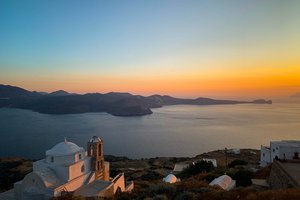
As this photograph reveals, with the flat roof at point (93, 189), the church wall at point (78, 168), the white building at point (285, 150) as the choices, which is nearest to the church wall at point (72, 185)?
the church wall at point (78, 168)

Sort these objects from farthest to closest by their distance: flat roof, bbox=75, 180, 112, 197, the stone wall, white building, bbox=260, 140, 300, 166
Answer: white building, bbox=260, 140, 300, 166
flat roof, bbox=75, 180, 112, 197
the stone wall

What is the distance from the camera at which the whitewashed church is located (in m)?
11.1

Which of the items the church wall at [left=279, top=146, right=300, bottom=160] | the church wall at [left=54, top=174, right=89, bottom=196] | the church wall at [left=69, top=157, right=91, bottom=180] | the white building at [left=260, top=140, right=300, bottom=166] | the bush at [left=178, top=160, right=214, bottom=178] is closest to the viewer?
the church wall at [left=54, top=174, right=89, bottom=196]

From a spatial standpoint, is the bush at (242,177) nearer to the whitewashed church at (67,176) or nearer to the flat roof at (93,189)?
the whitewashed church at (67,176)

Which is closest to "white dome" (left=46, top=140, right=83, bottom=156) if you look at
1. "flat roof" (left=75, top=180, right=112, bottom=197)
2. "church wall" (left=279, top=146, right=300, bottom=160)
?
"flat roof" (left=75, top=180, right=112, bottom=197)

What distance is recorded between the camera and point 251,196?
21.6 ft

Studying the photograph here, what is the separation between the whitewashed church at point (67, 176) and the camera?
36.3 feet

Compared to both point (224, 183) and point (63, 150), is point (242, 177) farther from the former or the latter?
point (63, 150)

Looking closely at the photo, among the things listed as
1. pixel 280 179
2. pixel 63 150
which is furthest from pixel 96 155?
pixel 280 179

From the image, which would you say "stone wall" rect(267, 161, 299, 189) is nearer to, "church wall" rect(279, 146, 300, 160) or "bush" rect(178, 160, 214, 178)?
"bush" rect(178, 160, 214, 178)

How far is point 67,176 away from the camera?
477 inches

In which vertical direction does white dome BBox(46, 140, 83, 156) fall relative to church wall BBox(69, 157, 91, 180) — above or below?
above

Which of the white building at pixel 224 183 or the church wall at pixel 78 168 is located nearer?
the white building at pixel 224 183

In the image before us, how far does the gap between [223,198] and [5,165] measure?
33.3 m
